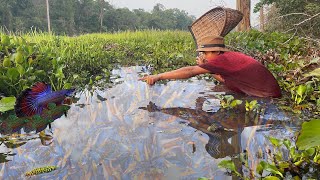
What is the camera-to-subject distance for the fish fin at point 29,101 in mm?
3111

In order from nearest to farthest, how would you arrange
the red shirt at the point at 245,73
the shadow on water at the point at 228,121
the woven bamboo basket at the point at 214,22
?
the shadow on water at the point at 228,121
the red shirt at the point at 245,73
the woven bamboo basket at the point at 214,22

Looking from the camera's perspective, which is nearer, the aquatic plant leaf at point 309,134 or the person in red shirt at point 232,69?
the aquatic plant leaf at point 309,134

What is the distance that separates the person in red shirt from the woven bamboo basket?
2.72 ft

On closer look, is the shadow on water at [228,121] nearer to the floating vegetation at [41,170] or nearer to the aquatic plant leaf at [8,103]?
the floating vegetation at [41,170]

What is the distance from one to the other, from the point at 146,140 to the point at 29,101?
1.28m

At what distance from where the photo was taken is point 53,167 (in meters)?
2.18

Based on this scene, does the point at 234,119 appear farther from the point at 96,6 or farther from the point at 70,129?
the point at 96,6

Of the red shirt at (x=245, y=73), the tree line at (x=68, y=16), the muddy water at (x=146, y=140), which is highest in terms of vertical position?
the tree line at (x=68, y=16)

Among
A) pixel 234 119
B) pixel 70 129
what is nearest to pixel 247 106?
pixel 234 119

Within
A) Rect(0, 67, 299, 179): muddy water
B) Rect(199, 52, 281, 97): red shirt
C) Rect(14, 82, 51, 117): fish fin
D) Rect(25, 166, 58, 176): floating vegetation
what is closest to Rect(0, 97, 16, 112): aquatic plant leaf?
Rect(0, 67, 299, 179): muddy water

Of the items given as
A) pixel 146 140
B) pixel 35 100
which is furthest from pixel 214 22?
pixel 35 100

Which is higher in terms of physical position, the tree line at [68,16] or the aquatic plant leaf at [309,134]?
the tree line at [68,16]

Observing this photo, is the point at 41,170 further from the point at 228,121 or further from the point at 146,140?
the point at 228,121

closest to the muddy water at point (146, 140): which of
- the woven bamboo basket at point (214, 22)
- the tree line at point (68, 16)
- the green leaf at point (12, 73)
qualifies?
the green leaf at point (12, 73)
